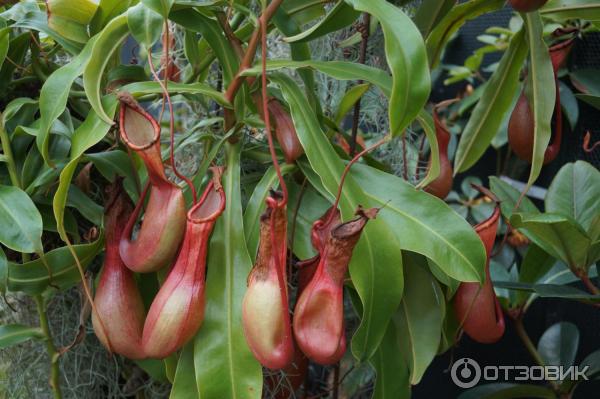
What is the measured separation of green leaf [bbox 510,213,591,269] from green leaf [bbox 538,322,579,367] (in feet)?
0.76

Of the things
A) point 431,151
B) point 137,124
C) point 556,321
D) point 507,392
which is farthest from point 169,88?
point 556,321

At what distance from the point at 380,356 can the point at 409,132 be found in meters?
0.50

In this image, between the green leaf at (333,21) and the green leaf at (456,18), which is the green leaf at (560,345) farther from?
the green leaf at (333,21)

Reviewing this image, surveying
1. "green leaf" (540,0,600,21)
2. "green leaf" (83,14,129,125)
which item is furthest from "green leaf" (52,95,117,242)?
"green leaf" (540,0,600,21)

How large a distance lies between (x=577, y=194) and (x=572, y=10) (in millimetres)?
248

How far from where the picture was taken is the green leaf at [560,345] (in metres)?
0.94

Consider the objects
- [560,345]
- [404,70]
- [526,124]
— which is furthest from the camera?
[560,345]

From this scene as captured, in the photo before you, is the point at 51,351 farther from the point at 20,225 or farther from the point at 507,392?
the point at 507,392

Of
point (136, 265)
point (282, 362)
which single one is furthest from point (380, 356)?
point (136, 265)

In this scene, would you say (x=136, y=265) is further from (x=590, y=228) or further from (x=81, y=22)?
(x=590, y=228)

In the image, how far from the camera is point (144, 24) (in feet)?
1.87

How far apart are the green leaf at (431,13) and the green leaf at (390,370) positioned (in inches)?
15.2

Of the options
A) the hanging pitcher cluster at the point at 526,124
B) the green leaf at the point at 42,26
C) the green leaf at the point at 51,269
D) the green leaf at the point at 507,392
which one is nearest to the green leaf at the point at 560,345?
the green leaf at the point at 507,392

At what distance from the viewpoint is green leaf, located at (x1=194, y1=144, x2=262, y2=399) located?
540 mm
